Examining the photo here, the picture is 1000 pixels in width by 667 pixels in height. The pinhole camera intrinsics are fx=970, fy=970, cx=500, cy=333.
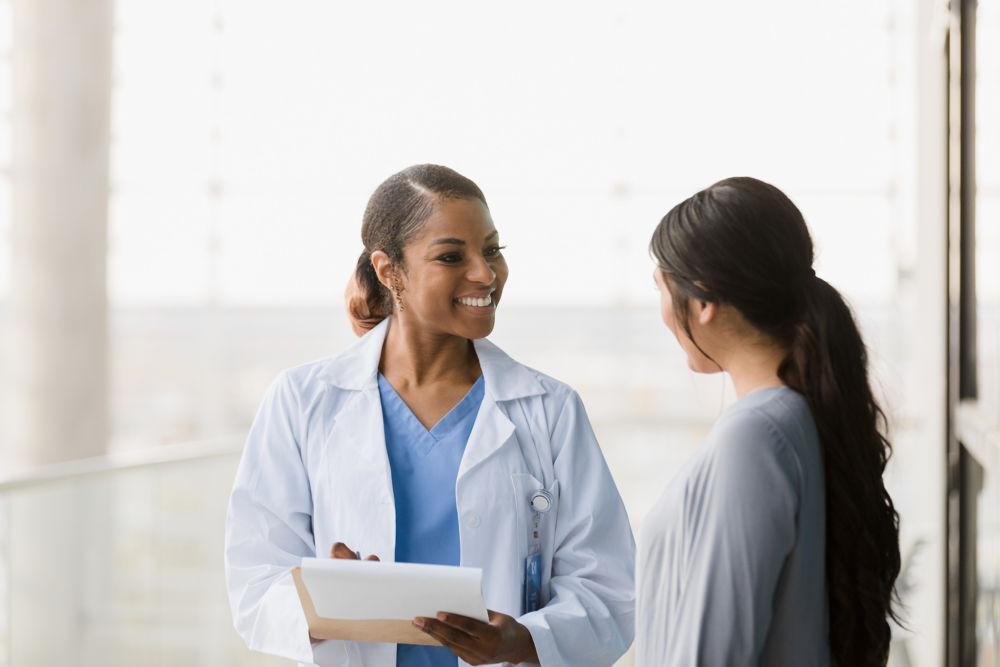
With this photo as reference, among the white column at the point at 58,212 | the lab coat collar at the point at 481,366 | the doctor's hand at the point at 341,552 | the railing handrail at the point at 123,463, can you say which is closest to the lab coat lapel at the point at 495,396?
the lab coat collar at the point at 481,366

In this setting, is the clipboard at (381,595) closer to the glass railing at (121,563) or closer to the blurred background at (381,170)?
the glass railing at (121,563)

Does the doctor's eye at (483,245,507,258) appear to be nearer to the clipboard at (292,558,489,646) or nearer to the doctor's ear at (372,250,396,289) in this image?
the doctor's ear at (372,250,396,289)

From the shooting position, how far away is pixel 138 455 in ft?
10.8

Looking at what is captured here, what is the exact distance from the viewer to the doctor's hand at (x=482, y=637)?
1.29m

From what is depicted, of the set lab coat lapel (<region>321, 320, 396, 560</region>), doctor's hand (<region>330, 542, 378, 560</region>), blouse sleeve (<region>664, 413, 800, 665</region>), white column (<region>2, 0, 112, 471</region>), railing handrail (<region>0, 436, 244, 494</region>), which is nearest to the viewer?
blouse sleeve (<region>664, 413, 800, 665</region>)

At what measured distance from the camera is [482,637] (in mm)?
1312

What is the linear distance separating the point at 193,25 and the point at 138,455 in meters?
4.22

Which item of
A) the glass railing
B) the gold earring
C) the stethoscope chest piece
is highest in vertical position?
the gold earring

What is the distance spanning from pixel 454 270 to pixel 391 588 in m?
0.49

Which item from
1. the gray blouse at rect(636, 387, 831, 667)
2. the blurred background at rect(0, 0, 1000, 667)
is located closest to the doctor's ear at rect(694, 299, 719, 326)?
the gray blouse at rect(636, 387, 831, 667)

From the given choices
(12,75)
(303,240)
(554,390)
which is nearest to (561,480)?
(554,390)

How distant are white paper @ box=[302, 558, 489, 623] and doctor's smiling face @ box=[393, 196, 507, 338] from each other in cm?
42

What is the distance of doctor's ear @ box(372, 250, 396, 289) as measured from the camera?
5.13ft

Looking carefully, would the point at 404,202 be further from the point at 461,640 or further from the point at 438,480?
the point at 461,640
